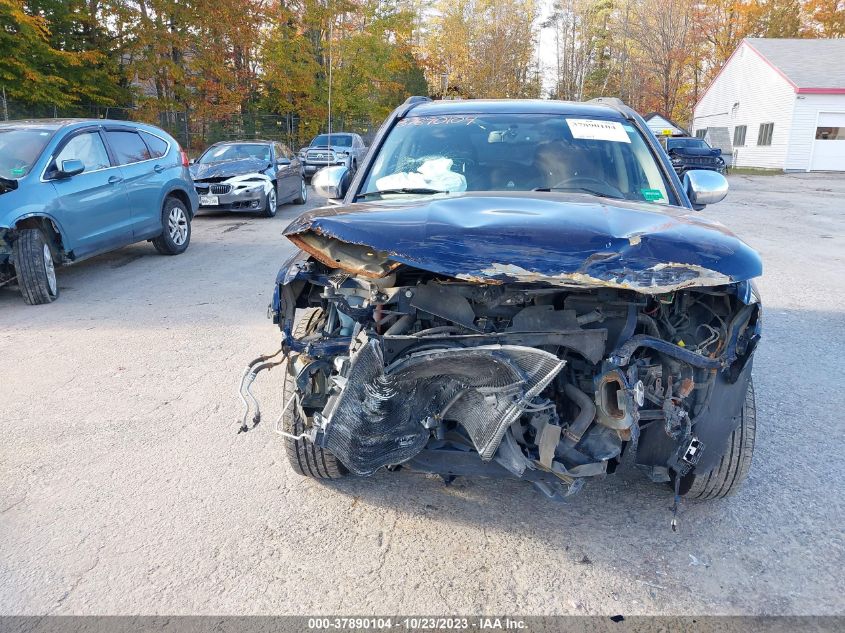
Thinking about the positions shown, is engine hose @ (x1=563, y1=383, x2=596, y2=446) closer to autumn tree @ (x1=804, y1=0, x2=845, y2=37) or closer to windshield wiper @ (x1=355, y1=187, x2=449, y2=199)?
windshield wiper @ (x1=355, y1=187, x2=449, y2=199)

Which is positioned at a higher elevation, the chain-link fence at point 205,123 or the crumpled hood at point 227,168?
the chain-link fence at point 205,123

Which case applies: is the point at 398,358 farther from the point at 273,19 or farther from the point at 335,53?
the point at 335,53

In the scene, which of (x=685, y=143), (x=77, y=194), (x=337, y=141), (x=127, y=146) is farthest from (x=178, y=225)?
(x=685, y=143)

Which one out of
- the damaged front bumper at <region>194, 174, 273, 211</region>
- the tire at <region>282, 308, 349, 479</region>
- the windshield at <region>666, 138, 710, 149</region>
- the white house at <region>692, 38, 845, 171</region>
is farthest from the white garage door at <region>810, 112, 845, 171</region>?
the tire at <region>282, 308, 349, 479</region>

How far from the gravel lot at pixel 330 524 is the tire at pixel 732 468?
14cm

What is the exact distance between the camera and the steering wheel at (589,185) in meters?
3.73

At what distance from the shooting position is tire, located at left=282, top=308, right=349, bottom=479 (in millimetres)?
3094

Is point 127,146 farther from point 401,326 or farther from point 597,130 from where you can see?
point 401,326

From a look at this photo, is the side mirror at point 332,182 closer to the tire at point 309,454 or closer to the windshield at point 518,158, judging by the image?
the windshield at point 518,158

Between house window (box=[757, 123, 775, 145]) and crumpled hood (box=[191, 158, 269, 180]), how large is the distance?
2959 cm

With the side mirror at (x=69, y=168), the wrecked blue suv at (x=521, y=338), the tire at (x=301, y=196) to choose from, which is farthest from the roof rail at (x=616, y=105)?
the tire at (x=301, y=196)

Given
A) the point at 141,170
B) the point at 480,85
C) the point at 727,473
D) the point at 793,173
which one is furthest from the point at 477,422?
the point at 480,85

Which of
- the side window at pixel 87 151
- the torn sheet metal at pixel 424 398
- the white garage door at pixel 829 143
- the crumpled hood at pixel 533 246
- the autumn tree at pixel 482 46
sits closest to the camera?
the crumpled hood at pixel 533 246

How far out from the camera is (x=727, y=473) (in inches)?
121
